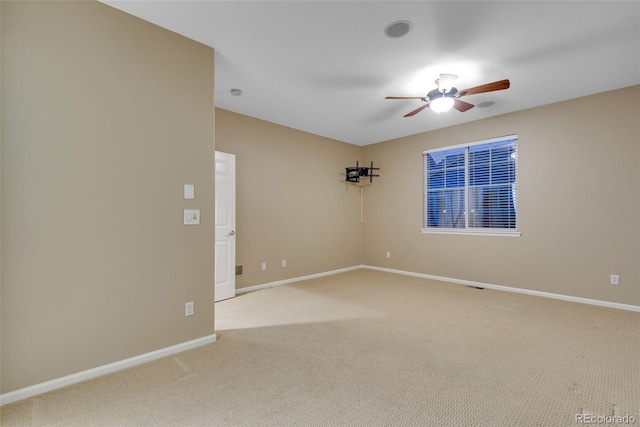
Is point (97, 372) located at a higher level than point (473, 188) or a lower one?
lower

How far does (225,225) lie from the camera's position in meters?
4.11

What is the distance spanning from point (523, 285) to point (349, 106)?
3693mm

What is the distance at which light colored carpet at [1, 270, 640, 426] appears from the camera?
5.46 feet

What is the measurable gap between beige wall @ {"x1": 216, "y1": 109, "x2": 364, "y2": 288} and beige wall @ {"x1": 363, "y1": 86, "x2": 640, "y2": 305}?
5.98 ft

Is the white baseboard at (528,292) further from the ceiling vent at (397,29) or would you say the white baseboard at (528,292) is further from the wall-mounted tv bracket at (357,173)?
the ceiling vent at (397,29)

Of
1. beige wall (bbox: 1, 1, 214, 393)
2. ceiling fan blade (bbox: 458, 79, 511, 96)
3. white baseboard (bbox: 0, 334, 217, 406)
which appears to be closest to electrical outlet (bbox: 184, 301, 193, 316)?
beige wall (bbox: 1, 1, 214, 393)

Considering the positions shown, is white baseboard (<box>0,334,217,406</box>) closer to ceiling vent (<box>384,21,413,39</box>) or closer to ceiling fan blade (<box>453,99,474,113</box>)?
ceiling vent (<box>384,21,413,39</box>)

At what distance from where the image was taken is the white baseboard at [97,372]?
179cm

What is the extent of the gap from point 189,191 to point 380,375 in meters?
2.15

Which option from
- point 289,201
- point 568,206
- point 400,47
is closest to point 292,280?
point 289,201

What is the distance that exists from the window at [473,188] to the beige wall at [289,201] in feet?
5.48

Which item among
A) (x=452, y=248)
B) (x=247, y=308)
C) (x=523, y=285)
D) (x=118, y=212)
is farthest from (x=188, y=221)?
(x=523, y=285)

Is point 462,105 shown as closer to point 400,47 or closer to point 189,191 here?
point 400,47

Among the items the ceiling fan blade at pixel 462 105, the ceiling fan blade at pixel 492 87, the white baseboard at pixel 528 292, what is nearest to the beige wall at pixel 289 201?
the white baseboard at pixel 528 292
